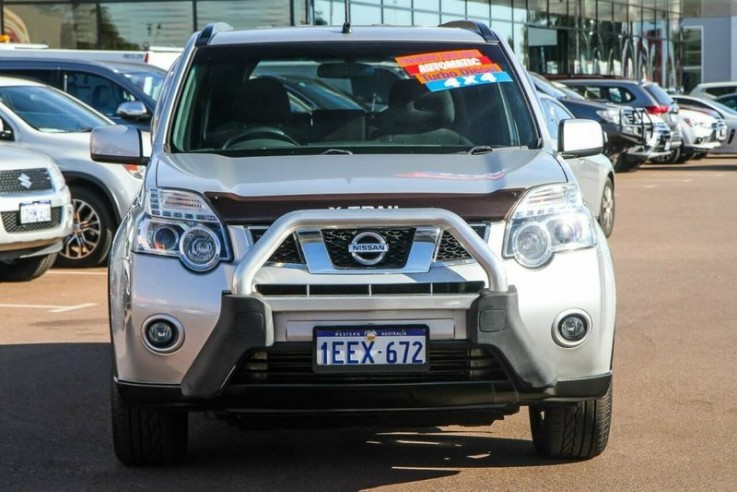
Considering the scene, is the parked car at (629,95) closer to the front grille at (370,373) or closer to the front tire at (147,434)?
the front tire at (147,434)

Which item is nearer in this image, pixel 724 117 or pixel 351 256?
pixel 351 256

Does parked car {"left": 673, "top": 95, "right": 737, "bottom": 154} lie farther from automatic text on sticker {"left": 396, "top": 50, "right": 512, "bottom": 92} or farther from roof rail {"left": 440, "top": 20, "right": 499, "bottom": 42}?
automatic text on sticker {"left": 396, "top": 50, "right": 512, "bottom": 92}

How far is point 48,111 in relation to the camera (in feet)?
45.9

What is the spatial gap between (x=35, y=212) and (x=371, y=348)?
7277 mm

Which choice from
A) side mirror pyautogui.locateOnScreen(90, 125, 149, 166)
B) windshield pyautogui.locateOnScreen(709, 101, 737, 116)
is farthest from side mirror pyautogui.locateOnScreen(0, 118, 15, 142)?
windshield pyautogui.locateOnScreen(709, 101, 737, 116)

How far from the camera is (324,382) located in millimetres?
5254

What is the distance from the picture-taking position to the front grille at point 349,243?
5273mm

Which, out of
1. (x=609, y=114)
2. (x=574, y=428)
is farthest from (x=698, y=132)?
(x=574, y=428)

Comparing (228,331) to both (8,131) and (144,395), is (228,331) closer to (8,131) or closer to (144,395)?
(144,395)

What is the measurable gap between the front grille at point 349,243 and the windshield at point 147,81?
450 inches

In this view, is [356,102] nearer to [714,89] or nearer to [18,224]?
[18,224]

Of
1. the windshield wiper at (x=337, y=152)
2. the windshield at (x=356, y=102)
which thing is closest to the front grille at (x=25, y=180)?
the windshield at (x=356, y=102)

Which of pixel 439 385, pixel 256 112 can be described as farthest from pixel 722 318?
pixel 439 385

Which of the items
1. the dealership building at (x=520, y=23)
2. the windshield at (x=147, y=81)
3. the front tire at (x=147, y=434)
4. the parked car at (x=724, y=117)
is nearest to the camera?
the front tire at (x=147, y=434)
